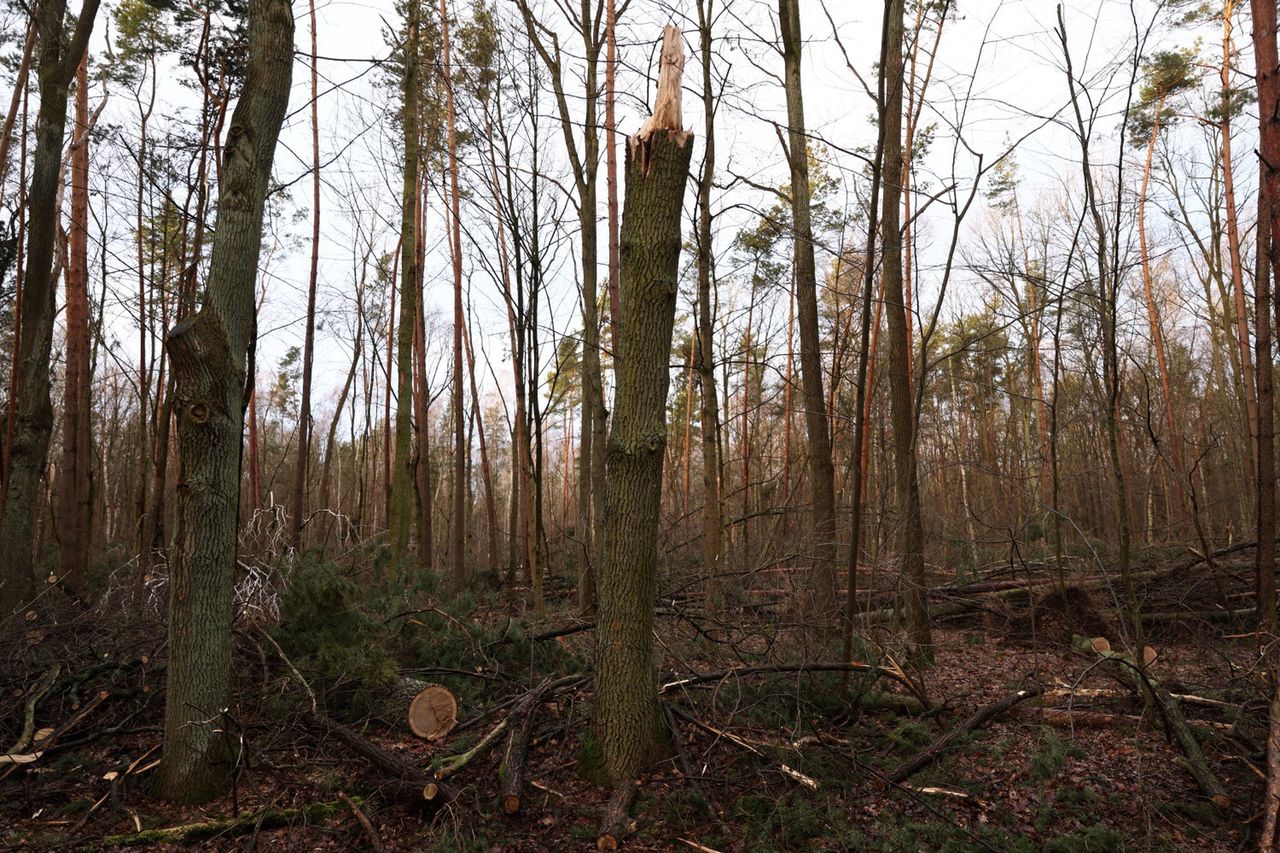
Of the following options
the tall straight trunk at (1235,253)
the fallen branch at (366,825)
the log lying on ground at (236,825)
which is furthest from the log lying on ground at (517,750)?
the tall straight trunk at (1235,253)

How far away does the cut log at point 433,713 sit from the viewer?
172 inches

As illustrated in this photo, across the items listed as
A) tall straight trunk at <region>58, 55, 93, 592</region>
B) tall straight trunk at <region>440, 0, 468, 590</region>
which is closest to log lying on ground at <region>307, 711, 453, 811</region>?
tall straight trunk at <region>58, 55, 93, 592</region>

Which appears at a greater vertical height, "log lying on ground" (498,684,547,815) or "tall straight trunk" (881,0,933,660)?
"tall straight trunk" (881,0,933,660)

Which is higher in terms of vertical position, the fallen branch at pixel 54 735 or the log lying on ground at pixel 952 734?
the fallen branch at pixel 54 735

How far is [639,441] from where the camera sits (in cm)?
357

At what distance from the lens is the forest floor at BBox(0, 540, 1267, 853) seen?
3.35 m

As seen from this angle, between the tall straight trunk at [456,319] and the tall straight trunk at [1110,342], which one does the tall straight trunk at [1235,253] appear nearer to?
the tall straight trunk at [1110,342]

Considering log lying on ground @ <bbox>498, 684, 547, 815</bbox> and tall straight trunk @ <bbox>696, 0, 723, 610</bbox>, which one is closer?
log lying on ground @ <bbox>498, 684, 547, 815</bbox>

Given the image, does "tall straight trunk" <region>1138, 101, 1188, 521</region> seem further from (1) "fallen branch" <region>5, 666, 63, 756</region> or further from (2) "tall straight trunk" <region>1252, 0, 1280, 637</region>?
(1) "fallen branch" <region>5, 666, 63, 756</region>

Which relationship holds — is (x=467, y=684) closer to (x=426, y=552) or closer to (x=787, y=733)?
(x=787, y=733)

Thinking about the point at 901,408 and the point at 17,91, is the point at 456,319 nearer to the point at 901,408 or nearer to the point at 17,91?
the point at 17,91

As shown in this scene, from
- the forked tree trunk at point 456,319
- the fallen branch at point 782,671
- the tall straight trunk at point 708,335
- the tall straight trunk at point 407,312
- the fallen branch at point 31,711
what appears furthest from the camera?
the forked tree trunk at point 456,319

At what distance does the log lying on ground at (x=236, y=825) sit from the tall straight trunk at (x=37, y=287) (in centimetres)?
380

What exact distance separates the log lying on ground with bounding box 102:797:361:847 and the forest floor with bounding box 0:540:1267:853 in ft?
0.04
